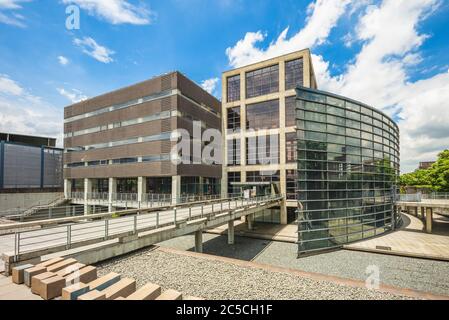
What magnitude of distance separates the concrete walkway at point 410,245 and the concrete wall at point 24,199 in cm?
4429

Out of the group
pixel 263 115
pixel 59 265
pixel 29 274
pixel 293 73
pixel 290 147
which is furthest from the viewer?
pixel 263 115

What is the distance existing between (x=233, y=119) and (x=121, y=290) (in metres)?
35.1

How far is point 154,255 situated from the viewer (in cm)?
960

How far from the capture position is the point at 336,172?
1959 centimetres

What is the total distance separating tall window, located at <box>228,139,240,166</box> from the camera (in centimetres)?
3697

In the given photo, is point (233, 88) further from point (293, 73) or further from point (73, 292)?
point (73, 292)

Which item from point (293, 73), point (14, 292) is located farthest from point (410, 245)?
point (293, 73)

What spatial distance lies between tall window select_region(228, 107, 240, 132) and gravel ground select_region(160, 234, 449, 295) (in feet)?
68.9

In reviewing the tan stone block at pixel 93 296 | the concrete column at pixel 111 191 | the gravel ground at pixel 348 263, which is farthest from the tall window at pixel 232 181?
the tan stone block at pixel 93 296

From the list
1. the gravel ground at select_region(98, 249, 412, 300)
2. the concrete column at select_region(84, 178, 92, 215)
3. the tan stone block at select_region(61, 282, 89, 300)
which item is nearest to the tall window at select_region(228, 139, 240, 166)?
the concrete column at select_region(84, 178, 92, 215)

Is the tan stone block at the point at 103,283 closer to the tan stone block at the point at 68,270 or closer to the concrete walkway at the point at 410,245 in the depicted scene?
the tan stone block at the point at 68,270

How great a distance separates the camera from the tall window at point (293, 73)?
33.5 meters
